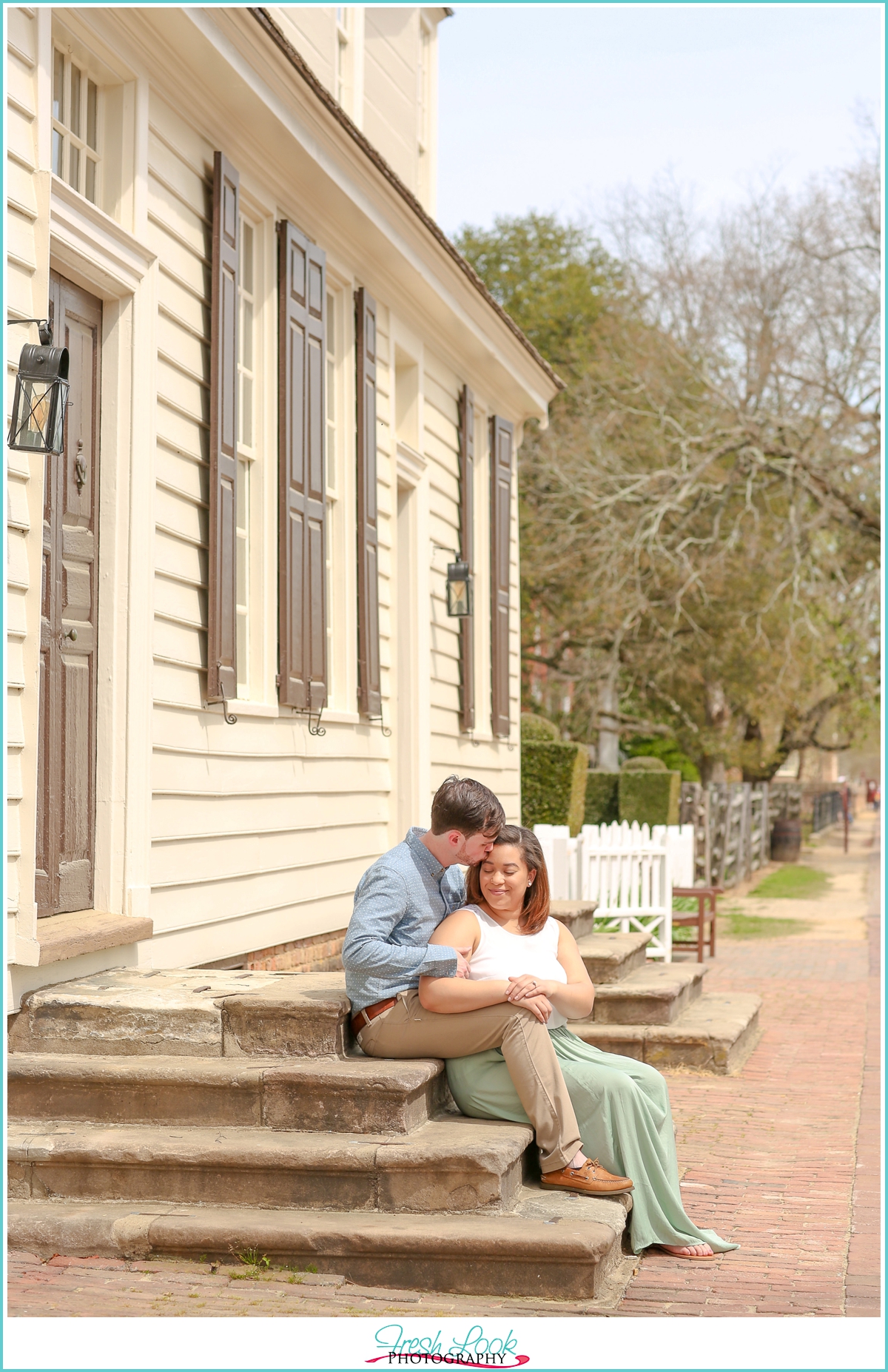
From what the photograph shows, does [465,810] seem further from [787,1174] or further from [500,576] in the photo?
[500,576]

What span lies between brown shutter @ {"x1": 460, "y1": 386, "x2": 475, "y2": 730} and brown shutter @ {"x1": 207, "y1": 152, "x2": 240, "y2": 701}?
4.77 meters

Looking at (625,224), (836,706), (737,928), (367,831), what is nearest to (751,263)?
(625,224)

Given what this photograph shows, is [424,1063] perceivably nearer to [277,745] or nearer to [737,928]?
[277,745]

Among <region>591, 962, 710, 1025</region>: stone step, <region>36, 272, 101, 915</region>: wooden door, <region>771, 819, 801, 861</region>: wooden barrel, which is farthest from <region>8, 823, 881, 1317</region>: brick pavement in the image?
<region>771, 819, 801, 861</region>: wooden barrel

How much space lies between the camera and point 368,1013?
186 inches

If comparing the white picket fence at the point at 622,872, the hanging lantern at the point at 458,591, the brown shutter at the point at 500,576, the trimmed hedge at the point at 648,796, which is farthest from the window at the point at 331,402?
the trimmed hedge at the point at 648,796

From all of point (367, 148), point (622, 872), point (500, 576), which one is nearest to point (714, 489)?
point (500, 576)

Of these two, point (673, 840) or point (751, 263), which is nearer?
point (673, 840)

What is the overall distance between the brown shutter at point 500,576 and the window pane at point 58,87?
7221 mm

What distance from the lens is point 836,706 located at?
34.1 meters

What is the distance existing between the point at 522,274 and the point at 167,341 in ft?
98.9

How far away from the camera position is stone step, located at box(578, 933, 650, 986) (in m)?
8.01

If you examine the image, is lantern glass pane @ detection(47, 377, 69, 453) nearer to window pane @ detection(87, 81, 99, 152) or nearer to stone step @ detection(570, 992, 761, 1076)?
window pane @ detection(87, 81, 99, 152)

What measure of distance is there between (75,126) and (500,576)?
24.2 feet
